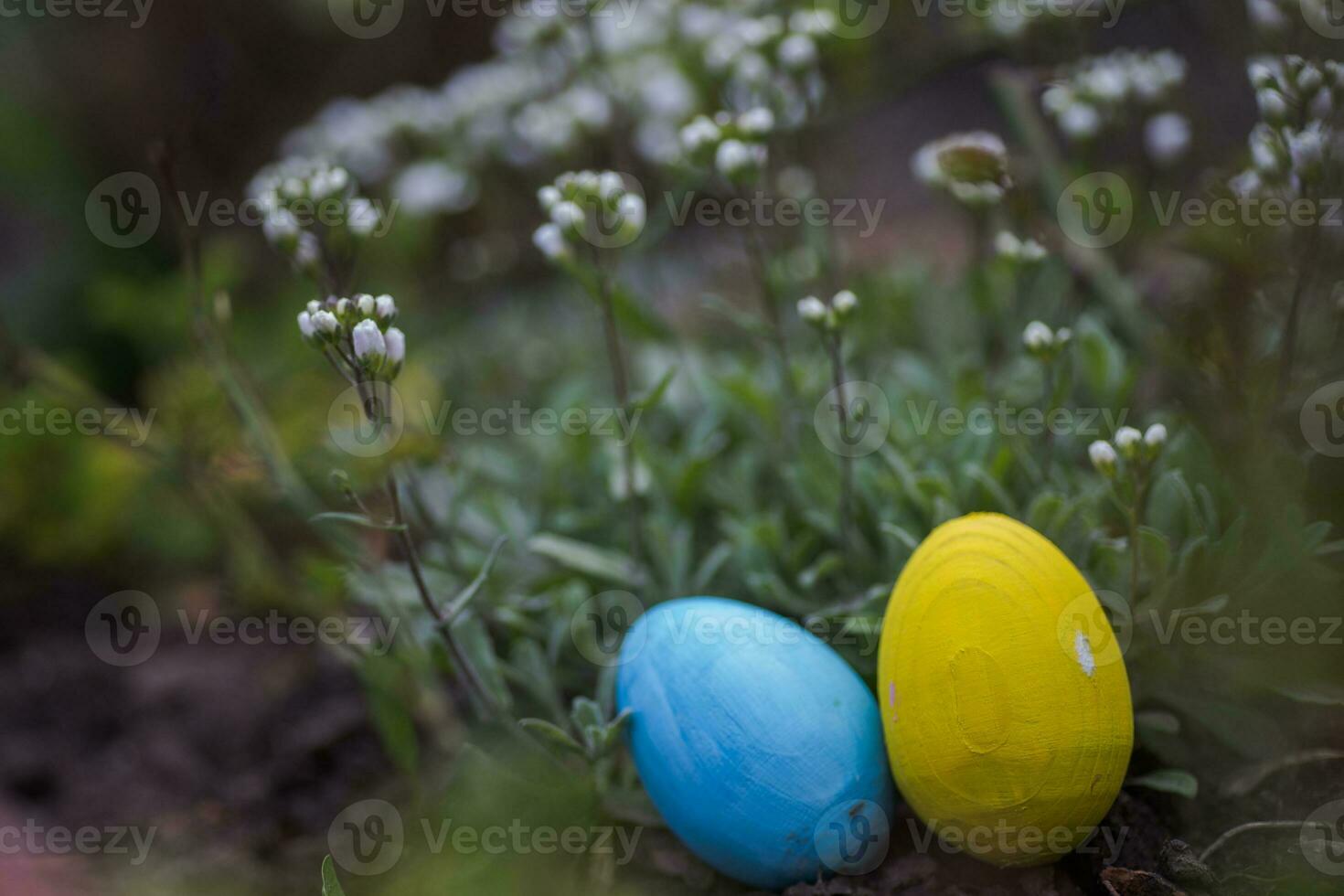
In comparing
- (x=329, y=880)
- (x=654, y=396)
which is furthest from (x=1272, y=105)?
(x=329, y=880)

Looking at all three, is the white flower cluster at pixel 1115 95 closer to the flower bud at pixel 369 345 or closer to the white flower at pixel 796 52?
the white flower at pixel 796 52

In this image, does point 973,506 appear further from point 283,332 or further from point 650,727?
point 283,332

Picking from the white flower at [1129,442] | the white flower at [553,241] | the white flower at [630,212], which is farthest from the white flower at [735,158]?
the white flower at [1129,442]

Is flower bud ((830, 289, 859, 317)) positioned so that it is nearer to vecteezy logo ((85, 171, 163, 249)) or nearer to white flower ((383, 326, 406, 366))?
white flower ((383, 326, 406, 366))

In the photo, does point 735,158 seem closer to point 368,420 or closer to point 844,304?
point 844,304

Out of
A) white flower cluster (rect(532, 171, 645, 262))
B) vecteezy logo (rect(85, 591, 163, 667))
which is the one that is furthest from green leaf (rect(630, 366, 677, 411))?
vecteezy logo (rect(85, 591, 163, 667))

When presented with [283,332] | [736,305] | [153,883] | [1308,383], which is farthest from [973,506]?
[283,332]

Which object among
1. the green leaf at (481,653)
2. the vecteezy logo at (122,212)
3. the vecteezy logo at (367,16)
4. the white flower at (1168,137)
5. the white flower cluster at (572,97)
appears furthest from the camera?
the vecteezy logo at (367,16)
